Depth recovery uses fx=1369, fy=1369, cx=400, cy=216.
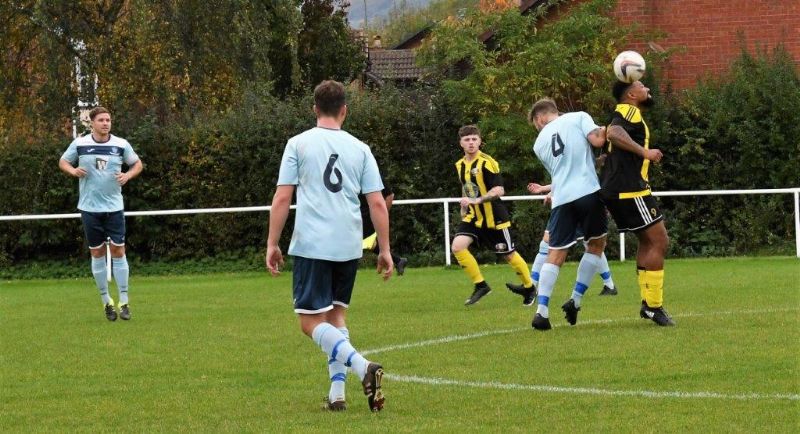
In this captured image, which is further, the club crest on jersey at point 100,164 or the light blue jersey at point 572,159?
the club crest on jersey at point 100,164

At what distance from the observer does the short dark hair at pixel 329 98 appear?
771 centimetres

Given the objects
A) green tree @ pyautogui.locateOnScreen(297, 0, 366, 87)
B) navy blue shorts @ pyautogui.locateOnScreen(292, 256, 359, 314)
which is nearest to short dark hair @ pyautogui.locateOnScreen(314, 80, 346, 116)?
navy blue shorts @ pyautogui.locateOnScreen(292, 256, 359, 314)

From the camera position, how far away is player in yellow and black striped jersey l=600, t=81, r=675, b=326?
1112cm

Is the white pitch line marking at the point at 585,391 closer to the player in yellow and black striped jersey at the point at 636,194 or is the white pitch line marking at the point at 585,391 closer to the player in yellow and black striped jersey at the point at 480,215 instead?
the player in yellow and black striped jersey at the point at 636,194

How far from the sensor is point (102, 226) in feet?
47.6

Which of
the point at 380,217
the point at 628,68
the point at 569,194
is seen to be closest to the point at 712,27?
the point at 628,68

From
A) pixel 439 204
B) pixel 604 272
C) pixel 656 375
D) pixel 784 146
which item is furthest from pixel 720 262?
pixel 656 375

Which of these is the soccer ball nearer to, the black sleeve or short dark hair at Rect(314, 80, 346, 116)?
the black sleeve

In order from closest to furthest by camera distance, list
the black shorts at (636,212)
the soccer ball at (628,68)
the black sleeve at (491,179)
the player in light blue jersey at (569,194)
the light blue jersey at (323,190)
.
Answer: the light blue jersey at (323,190)
the black shorts at (636,212)
the soccer ball at (628,68)
the player in light blue jersey at (569,194)
the black sleeve at (491,179)

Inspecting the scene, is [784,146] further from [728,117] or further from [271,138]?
[271,138]

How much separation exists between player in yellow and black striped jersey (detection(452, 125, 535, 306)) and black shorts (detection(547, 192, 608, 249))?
286 cm

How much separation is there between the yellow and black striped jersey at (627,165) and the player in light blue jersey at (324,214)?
385cm

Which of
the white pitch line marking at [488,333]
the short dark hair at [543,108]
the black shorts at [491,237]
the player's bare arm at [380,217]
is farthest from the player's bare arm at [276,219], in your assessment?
the black shorts at [491,237]

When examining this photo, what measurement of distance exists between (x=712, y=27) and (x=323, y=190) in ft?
68.4
